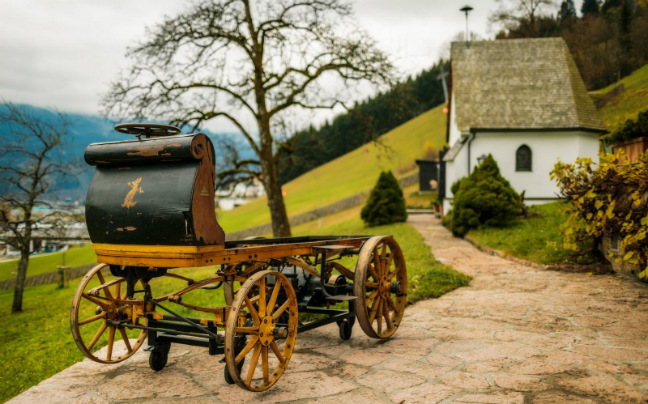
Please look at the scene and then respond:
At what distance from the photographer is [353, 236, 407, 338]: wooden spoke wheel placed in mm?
5031

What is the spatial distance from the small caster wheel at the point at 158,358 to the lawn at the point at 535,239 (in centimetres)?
740

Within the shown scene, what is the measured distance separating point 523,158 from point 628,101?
703 centimetres

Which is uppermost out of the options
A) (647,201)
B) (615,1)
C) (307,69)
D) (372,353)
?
(615,1)

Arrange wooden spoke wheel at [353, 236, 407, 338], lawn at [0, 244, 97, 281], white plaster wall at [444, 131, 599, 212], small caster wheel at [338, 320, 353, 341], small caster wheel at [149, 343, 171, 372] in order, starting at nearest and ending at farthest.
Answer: small caster wheel at [149, 343, 171, 372] → wooden spoke wheel at [353, 236, 407, 338] → small caster wheel at [338, 320, 353, 341] → lawn at [0, 244, 97, 281] → white plaster wall at [444, 131, 599, 212]

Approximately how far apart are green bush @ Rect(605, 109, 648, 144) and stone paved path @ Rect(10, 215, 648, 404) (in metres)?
2.91

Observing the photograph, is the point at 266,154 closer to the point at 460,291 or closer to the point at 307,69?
the point at 307,69

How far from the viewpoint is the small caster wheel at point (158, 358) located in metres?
4.61

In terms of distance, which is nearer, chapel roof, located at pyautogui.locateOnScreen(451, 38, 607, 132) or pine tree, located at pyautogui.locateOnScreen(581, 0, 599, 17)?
chapel roof, located at pyautogui.locateOnScreen(451, 38, 607, 132)

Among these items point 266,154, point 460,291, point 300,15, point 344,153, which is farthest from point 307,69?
point 344,153

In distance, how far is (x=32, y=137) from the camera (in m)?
15.2

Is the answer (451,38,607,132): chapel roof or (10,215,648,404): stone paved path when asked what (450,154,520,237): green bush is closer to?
(451,38,607,132): chapel roof

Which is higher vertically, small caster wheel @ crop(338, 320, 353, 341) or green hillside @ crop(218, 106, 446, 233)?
green hillside @ crop(218, 106, 446, 233)

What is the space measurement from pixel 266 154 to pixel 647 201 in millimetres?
11767

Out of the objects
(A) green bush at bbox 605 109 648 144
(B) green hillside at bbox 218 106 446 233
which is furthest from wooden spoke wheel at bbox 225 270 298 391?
(B) green hillside at bbox 218 106 446 233
